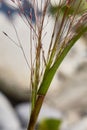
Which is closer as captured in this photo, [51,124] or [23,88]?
[51,124]

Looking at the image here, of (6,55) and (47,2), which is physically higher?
(47,2)

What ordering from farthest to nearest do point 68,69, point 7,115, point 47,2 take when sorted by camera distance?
point 68,69
point 7,115
point 47,2

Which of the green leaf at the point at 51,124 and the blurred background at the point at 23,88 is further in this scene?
the blurred background at the point at 23,88

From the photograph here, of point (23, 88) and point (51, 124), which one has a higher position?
point (51, 124)

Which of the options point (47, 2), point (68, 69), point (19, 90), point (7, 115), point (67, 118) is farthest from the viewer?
point (68, 69)

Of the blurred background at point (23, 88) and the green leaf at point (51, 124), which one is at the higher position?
the green leaf at point (51, 124)

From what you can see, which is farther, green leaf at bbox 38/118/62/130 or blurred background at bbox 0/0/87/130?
blurred background at bbox 0/0/87/130

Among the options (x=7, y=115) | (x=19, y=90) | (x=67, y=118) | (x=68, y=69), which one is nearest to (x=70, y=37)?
(x=7, y=115)

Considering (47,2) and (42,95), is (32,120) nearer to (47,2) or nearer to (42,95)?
(42,95)

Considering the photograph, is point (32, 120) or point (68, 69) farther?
point (68, 69)

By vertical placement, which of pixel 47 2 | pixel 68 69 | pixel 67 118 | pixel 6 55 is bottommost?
pixel 68 69

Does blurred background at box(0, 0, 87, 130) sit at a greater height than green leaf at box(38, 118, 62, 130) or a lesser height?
lesser
